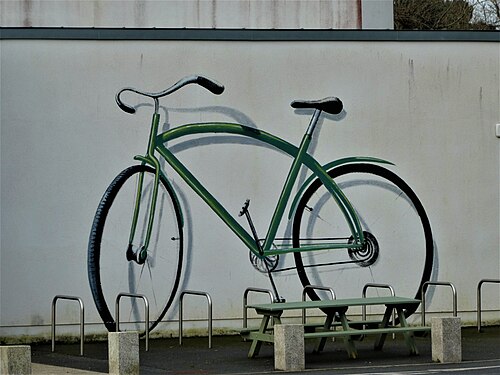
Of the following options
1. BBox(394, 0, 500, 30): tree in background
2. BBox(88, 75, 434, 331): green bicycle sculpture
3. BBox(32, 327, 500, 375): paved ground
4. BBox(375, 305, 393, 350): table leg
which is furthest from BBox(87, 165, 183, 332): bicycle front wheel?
BBox(394, 0, 500, 30): tree in background

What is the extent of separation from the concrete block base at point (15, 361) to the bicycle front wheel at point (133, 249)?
5815 millimetres

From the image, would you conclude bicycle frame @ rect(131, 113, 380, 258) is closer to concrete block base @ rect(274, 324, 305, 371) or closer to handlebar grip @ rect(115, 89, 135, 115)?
handlebar grip @ rect(115, 89, 135, 115)

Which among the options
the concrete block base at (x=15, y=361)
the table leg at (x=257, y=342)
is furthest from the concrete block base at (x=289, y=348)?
the concrete block base at (x=15, y=361)

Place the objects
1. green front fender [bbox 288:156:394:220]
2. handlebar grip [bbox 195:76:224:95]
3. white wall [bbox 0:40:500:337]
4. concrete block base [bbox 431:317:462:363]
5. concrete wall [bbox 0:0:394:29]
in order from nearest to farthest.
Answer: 1. concrete block base [bbox 431:317:462:363]
2. white wall [bbox 0:40:500:337]
3. handlebar grip [bbox 195:76:224:95]
4. green front fender [bbox 288:156:394:220]
5. concrete wall [bbox 0:0:394:29]

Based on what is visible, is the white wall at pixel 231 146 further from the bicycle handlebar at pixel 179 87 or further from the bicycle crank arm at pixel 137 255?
the bicycle crank arm at pixel 137 255

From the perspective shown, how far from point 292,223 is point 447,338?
5.11 metres

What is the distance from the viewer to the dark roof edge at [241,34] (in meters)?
19.6

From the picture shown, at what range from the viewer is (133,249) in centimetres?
1964

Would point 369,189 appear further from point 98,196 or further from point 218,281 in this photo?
point 98,196

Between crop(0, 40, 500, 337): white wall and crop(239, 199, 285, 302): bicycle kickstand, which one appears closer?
crop(0, 40, 500, 337): white wall

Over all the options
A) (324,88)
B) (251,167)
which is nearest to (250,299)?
(251,167)

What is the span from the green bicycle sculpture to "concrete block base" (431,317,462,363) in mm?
4564

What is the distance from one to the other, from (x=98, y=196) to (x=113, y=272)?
127cm

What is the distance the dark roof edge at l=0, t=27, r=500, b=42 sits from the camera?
64.4ft
